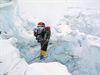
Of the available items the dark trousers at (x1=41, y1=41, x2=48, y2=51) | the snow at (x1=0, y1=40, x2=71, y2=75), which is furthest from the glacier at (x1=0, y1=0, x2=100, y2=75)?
the snow at (x1=0, y1=40, x2=71, y2=75)

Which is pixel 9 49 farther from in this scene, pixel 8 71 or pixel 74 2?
pixel 74 2

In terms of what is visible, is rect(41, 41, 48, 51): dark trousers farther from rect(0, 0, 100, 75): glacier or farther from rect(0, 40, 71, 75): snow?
rect(0, 40, 71, 75): snow

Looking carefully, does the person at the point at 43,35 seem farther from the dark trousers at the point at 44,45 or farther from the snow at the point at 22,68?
the snow at the point at 22,68

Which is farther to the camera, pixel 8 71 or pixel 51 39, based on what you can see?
pixel 51 39

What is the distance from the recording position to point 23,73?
1.25m

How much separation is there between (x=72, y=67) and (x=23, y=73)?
0.47 meters

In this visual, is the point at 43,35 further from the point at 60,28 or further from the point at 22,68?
the point at 22,68

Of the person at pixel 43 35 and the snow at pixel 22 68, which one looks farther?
the person at pixel 43 35

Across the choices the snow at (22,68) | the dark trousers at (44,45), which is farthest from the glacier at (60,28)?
the snow at (22,68)

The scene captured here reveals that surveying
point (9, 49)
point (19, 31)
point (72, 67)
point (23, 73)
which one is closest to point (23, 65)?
point (23, 73)

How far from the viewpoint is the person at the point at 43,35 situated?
1692mm

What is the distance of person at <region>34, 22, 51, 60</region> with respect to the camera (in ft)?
5.55

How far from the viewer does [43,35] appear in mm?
1688

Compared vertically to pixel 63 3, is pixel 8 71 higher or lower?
lower
